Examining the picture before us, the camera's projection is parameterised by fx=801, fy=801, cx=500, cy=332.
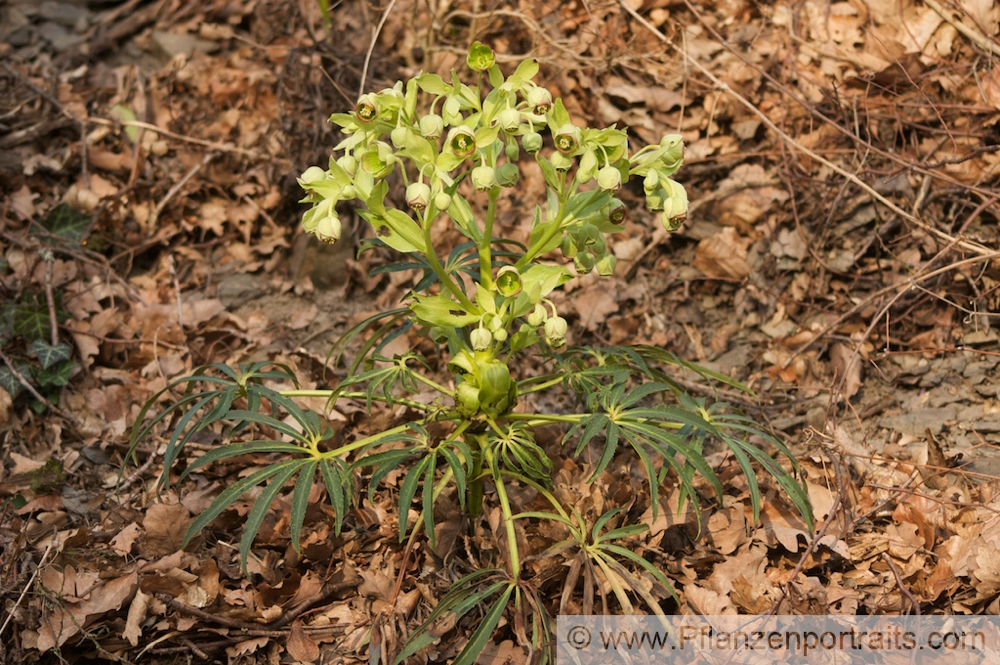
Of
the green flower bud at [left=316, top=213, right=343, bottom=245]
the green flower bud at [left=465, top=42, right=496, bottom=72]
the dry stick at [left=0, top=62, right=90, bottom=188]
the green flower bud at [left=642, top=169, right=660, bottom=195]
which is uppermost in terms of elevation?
the green flower bud at [left=465, top=42, right=496, bottom=72]

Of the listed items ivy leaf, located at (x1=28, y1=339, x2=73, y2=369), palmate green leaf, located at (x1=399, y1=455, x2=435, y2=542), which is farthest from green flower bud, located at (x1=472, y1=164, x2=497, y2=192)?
ivy leaf, located at (x1=28, y1=339, x2=73, y2=369)

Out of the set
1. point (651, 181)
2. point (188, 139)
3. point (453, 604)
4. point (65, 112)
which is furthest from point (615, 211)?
point (65, 112)

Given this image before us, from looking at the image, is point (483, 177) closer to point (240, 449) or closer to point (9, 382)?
point (240, 449)

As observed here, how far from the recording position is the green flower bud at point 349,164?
1742 mm

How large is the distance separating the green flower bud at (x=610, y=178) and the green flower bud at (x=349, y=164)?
54 cm

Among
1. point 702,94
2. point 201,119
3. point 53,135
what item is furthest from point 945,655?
point 53,135

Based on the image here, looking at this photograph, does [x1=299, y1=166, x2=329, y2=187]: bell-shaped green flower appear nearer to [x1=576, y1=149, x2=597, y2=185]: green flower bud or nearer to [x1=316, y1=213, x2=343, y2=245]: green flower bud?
[x1=316, y1=213, x2=343, y2=245]: green flower bud

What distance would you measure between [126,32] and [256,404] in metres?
3.02

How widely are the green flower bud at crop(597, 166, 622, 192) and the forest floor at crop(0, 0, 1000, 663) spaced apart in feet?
2.75

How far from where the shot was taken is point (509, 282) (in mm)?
1809

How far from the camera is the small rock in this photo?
2.56m

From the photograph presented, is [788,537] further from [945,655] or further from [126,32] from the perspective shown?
[126,32]

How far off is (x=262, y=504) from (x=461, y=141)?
898 mm

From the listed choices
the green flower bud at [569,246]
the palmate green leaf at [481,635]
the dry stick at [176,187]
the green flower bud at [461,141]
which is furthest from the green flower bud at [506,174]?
the dry stick at [176,187]
